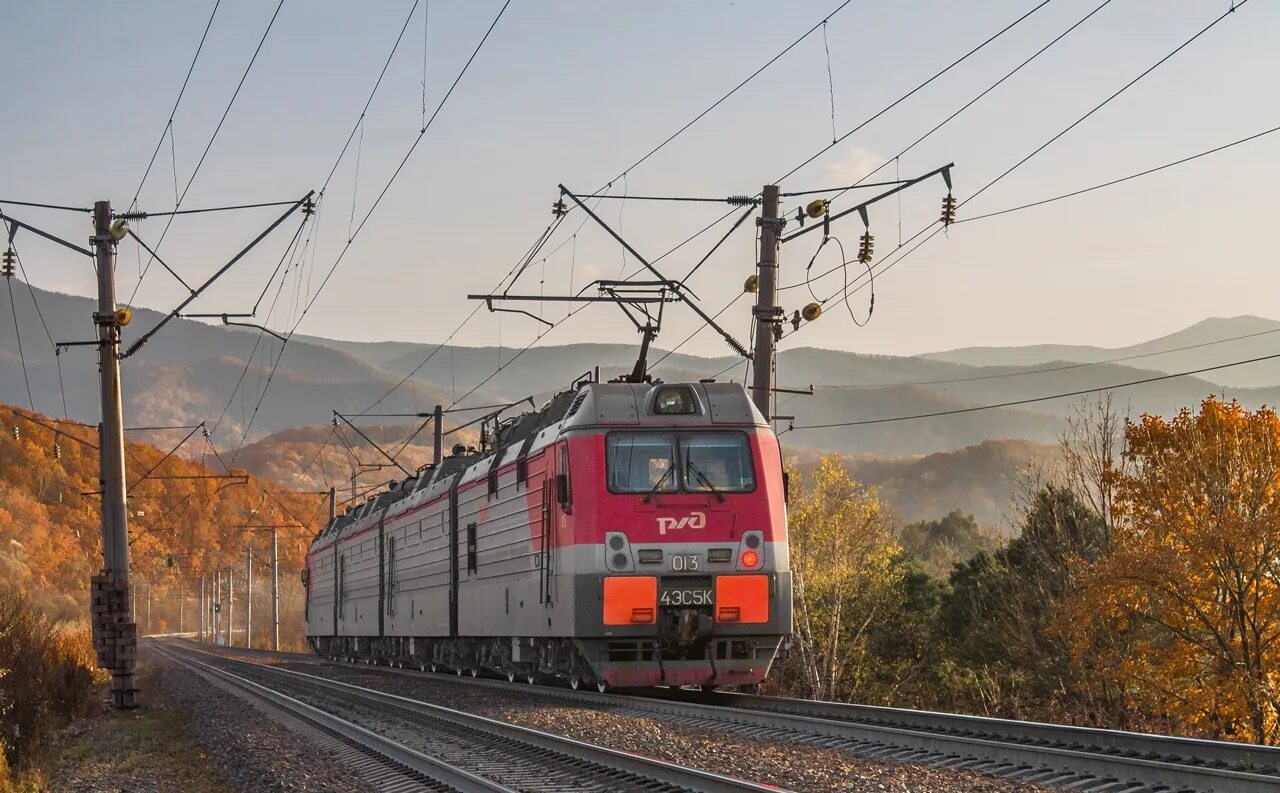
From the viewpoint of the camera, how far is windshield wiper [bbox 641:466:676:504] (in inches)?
771

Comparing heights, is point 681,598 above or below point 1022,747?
above

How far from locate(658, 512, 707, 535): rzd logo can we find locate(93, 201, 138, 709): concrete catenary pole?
384 inches

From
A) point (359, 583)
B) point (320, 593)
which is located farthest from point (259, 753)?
point (320, 593)

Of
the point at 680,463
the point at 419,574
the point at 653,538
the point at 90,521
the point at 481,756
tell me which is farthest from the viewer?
the point at 90,521

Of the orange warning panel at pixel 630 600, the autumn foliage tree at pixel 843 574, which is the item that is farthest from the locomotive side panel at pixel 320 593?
the orange warning panel at pixel 630 600

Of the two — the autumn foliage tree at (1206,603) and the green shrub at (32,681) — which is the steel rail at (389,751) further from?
the autumn foliage tree at (1206,603)

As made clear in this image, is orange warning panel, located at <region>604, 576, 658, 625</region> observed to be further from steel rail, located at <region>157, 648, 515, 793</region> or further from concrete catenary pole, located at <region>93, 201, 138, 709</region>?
concrete catenary pole, located at <region>93, 201, 138, 709</region>

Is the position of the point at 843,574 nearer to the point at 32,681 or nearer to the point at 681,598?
the point at 32,681

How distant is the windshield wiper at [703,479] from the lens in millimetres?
19734

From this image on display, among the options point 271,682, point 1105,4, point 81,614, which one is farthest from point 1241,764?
point 81,614

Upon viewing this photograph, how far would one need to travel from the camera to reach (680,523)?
1958 cm

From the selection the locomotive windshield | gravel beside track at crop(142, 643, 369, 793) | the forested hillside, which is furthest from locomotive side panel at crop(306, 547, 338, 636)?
the forested hillside

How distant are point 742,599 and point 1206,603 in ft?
87.9

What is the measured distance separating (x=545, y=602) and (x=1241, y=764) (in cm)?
1188
